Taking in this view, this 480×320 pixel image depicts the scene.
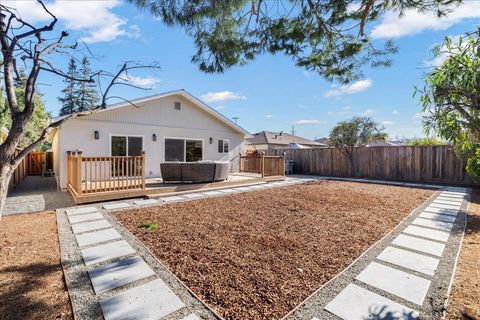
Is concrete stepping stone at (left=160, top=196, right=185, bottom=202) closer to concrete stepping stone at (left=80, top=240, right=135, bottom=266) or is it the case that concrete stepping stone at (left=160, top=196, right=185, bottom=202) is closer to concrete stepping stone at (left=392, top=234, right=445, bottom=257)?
concrete stepping stone at (left=80, top=240, right=135, bottom=266)

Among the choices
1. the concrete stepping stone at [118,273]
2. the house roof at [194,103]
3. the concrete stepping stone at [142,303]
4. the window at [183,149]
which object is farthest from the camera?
the window at [183,149]

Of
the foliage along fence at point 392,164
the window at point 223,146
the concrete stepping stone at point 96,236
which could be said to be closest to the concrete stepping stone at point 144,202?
the concrete stepping stone at point 96,236

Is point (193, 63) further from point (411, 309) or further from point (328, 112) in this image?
point (328, 112)

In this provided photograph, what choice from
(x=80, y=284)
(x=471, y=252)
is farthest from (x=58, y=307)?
(x=471, y=252)

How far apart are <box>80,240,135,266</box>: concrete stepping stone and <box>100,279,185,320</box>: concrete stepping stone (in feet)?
3.27

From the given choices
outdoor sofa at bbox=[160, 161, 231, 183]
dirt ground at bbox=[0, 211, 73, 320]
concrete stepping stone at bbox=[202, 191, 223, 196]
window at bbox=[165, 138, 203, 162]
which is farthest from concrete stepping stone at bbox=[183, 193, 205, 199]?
window at bbox=[165, 138, 203, 162]

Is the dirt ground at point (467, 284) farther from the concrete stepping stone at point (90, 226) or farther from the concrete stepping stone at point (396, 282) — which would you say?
the concrete stepping stone at point (90, 226)

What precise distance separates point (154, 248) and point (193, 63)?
3.15 meters

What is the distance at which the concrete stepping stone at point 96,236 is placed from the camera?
12.4ft

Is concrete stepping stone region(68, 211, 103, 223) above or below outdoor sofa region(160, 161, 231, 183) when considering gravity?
below

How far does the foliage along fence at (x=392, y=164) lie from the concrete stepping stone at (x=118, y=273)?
12631 mm

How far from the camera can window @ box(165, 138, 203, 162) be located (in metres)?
11.5

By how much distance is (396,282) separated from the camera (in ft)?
8.72

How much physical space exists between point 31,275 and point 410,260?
14.8 ft
